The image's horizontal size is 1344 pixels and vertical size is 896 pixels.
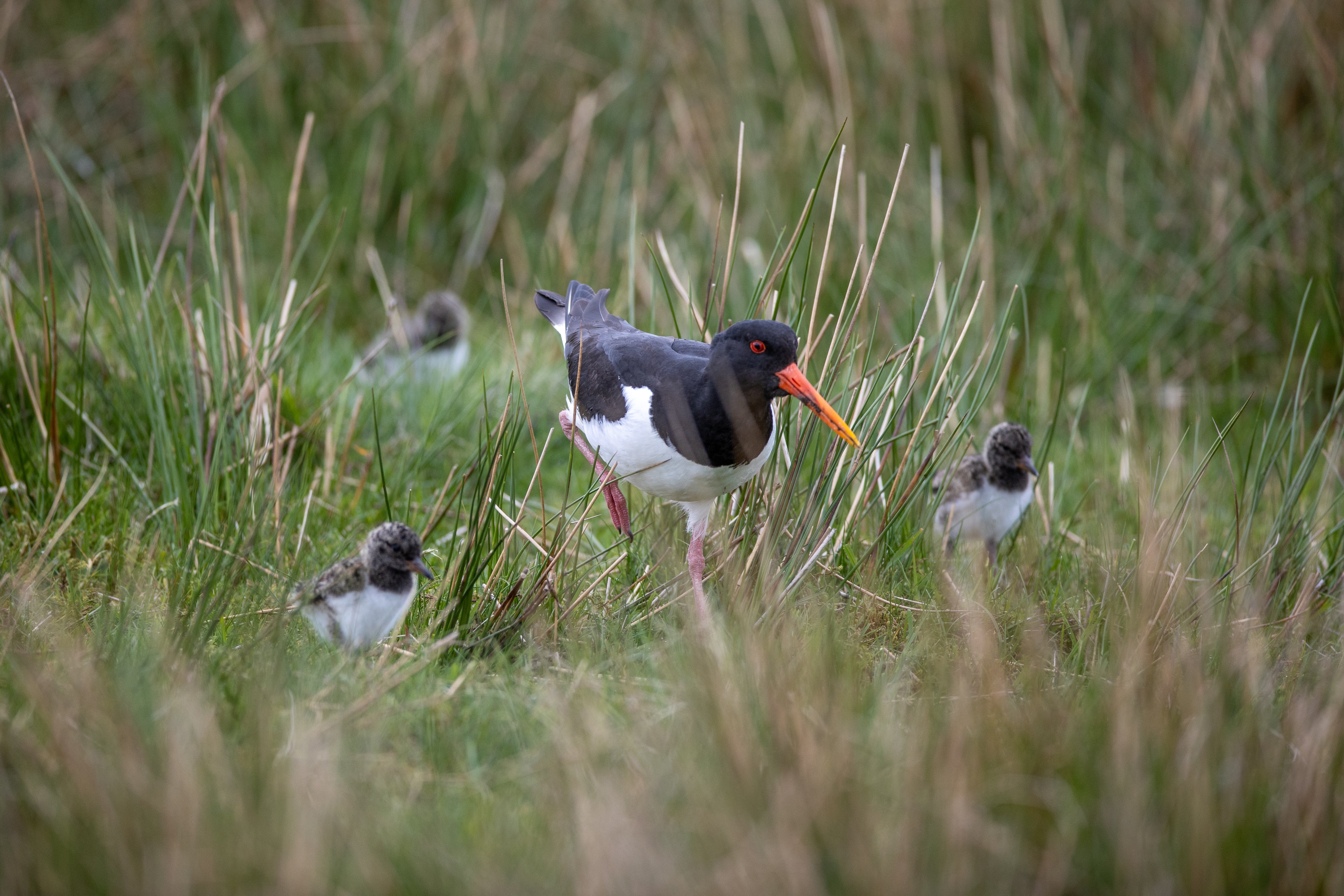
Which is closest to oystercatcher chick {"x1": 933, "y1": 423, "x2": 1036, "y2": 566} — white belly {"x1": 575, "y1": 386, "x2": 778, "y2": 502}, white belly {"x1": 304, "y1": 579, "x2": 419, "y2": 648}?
white belly {"x1": 575, "y1": 386, "x2": 778, "y2": 502}

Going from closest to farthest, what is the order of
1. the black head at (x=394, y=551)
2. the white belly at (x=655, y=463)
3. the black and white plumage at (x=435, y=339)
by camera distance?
the white belly at (x=655, y=463) < the black head at (x=394, y=551) < the black and white plumage at (x=435, y=339)

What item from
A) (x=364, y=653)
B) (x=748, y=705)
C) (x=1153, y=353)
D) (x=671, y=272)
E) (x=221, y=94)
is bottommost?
(x=1153, y=353)

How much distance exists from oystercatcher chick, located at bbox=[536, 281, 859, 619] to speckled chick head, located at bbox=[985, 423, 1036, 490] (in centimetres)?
133

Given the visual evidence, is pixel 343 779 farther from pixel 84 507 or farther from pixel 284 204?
pixel 284 204

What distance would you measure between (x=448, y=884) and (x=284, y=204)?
6635mm

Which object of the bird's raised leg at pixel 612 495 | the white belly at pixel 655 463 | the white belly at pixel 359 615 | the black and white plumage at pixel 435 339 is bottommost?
the black and white plumage at pixel 435 339

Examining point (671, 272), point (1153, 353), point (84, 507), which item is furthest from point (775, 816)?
point (1153, 353)

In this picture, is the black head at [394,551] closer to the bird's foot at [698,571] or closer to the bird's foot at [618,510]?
the bird's foot at [618,510]

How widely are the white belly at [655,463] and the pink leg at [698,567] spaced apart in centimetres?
16

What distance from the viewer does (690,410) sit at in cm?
389

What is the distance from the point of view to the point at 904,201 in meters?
7.79

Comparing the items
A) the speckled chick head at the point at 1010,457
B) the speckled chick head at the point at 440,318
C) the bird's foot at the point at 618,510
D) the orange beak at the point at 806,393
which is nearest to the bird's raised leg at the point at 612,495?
the bird's foot at the point at 618,510

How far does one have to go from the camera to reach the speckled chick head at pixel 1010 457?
16.9 ft

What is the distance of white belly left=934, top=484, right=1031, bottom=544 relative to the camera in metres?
5.14
